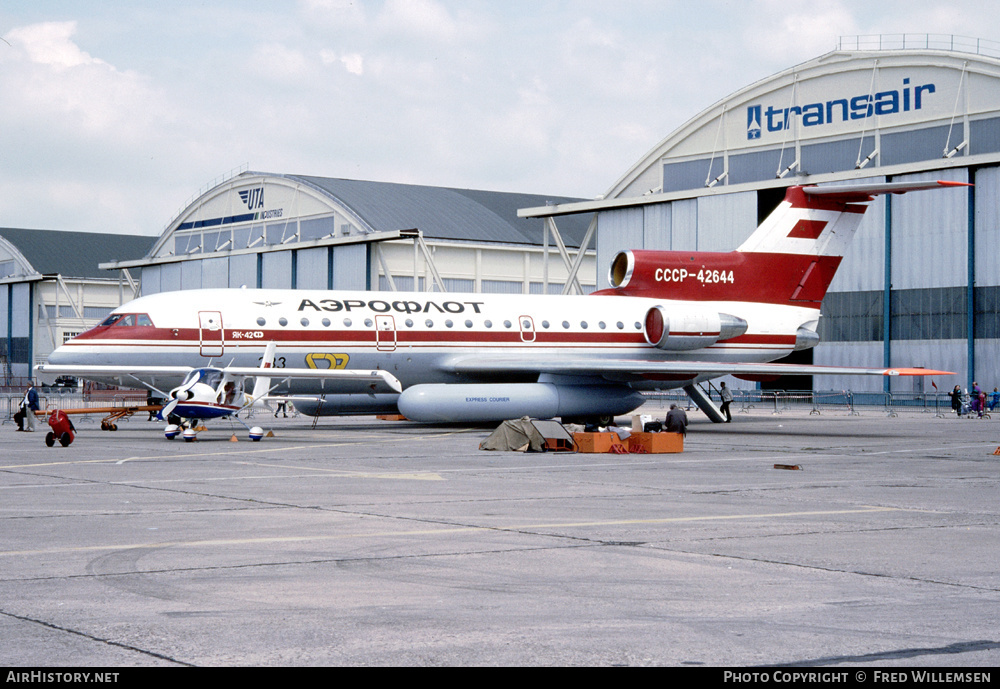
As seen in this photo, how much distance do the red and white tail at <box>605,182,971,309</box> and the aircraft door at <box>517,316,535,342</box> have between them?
150 inches

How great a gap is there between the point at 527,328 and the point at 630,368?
429 centimetres

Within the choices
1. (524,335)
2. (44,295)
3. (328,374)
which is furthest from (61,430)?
(44,295)

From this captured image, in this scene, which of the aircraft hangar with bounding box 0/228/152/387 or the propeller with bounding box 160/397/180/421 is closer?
the propeller with bounding box 160/397/180/421

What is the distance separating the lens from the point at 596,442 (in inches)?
971

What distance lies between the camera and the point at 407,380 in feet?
108

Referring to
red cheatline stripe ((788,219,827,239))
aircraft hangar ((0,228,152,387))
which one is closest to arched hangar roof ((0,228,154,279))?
aircraft hangar ((0,228,152,387))

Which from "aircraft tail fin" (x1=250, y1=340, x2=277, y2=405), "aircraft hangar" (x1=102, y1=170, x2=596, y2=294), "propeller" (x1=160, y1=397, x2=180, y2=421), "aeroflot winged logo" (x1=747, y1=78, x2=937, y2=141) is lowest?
"propeller" (x1=160, y1=397, x2=180, y2=421)

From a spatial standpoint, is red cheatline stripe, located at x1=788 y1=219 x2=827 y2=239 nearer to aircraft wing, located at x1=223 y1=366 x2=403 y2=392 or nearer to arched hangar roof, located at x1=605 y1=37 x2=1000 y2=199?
arched hangar roof, located at x1=605 y1=37 x2=1000 y2=199

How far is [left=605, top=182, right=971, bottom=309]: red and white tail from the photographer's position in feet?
118

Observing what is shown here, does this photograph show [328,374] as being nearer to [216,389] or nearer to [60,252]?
[216,389]

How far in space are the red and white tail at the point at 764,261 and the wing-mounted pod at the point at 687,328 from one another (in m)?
1.40

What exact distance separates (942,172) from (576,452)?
26460 millimetres

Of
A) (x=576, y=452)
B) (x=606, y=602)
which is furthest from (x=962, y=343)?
(x=606, y=602)

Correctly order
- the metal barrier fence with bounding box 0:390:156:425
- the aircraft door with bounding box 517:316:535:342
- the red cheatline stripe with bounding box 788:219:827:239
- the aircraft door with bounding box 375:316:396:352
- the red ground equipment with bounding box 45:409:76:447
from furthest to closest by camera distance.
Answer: the metal barrier fence with bounding box 0:390:156:425 → the red cheatline stripe with bounding box 788:219:827:239 → the aircraft door with bounding box 517:316:535:342 → the aircraft door with bounding box 375:316:396:352 → the red ground equipment with bounding box 45:409:76:447
